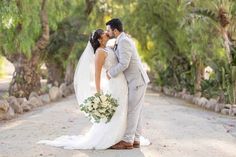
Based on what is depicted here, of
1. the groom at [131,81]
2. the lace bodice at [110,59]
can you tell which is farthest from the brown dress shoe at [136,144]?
the lace bodice at [110,59]

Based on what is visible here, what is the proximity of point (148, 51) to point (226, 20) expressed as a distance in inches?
501

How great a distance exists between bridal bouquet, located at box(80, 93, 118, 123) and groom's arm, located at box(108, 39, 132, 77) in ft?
1.34

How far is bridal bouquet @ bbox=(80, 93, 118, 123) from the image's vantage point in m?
6.32

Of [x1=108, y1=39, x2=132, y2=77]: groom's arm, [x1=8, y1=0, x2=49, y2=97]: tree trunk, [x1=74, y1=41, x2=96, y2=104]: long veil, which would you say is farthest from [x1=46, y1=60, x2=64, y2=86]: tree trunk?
[x1=108, y1=39, x2=132, y2=77]: groom's arm

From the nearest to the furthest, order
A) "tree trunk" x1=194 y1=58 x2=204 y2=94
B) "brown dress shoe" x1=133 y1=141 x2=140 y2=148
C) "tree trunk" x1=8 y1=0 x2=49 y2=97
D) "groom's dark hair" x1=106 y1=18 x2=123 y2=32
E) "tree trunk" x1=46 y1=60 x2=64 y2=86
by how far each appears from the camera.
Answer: "groom's dark hair" x1=106 y1=18 x2=123 y2=32 < "brown dress shoe" x1=133 y1=141 x2=140 y2=148 < "tree trunk" x1=8 y1=0 x2=49 y2=97 < "tree trunk" x1=194 y1=58 x2=204 y2=94 < "tree trunk" x1=46 y1=60 x2=64 y2=86

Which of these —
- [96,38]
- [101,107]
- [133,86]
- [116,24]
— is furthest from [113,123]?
[116,24]

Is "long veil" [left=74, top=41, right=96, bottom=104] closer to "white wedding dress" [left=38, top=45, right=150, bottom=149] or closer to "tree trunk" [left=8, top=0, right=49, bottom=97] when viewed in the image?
"white wedding dress" [left=38, top=45, right=150, bottom=149]

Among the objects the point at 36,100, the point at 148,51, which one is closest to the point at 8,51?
the point at 36,100

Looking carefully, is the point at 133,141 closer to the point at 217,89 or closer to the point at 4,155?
the point at 4,155

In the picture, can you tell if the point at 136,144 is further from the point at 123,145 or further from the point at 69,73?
the point at 69,73

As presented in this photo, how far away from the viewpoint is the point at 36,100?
13562mm

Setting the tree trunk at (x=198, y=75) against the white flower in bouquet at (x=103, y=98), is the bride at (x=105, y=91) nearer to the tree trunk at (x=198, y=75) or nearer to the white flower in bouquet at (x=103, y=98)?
the white flower in bouquet at (x=103, y=98)

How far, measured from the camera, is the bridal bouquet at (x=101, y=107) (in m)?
6.32

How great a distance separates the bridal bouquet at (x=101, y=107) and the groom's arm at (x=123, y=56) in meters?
0.41
